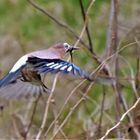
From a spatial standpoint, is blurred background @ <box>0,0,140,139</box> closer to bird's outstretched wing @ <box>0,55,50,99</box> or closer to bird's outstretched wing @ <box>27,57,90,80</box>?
bird's outstretched wing @ <box>0,55,50,99</box>

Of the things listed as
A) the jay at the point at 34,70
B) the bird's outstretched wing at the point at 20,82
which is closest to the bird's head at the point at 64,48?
the jay at the point at 34,70

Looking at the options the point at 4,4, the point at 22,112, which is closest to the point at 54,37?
the point at 4,4

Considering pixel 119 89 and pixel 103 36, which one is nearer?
pixel 119 89

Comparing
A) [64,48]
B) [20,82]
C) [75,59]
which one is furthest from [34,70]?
[75,59]

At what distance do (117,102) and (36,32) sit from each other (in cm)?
248

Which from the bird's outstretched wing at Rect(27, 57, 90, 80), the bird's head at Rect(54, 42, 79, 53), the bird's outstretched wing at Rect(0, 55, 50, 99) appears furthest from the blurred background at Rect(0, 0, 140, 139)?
the bird's outstretched wing at Rect(27, 57, 90, 80)

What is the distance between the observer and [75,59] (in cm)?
539

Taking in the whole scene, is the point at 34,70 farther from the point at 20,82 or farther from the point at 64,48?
the point at 20,82

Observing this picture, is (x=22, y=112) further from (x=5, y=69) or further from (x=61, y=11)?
(x=61, y=11)

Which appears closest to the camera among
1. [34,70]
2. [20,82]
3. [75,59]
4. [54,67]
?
[54,67]

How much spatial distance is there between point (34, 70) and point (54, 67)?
0.52 feet

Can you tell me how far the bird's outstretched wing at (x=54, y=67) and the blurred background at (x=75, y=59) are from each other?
32.3 inches

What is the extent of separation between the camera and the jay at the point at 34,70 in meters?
2.73

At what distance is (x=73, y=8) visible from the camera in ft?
19.4
